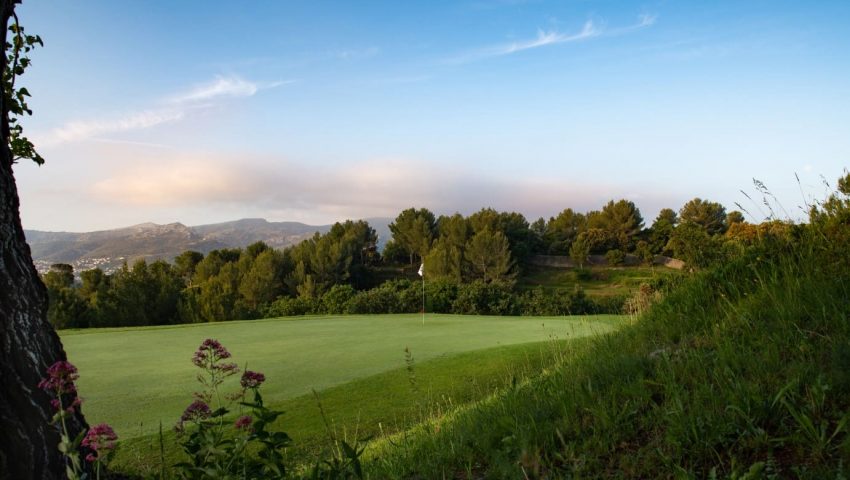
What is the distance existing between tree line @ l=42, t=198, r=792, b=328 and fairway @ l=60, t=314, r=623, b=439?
12130 mm

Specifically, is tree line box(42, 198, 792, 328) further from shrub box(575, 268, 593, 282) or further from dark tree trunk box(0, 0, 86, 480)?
dark tree trunk box(0, 0, 86, 480)

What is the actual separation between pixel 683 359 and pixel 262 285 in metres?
43.8

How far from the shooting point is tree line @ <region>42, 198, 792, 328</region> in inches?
1054

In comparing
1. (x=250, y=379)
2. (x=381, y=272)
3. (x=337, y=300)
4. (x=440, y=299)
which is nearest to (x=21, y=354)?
(x=250, y=379)

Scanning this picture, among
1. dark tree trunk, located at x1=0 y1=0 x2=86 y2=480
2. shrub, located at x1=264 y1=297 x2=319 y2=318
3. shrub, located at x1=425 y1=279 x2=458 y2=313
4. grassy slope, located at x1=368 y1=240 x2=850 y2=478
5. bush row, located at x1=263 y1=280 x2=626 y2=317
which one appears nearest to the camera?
grassy slope, located at x1=368 y1=240 x2=850 y2=478

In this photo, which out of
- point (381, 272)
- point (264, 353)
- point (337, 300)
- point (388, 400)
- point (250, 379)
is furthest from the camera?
point (381, 272)

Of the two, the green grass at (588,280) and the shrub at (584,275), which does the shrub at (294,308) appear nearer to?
the green grass at (588,280)

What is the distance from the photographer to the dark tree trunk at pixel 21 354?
2090 mm

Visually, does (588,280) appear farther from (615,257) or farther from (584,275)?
(615,257)

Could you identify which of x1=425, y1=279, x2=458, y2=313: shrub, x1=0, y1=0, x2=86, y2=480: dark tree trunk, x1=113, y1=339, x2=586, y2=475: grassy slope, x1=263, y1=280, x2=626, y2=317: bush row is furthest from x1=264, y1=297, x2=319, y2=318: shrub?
x1=0, y1=0, x2=86, y2=480: dark tree trunk

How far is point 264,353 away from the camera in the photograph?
27.7 ft

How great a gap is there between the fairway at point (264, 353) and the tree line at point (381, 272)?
1213 centimetres

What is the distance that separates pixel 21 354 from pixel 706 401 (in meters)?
3.05

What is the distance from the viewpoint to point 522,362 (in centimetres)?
688
